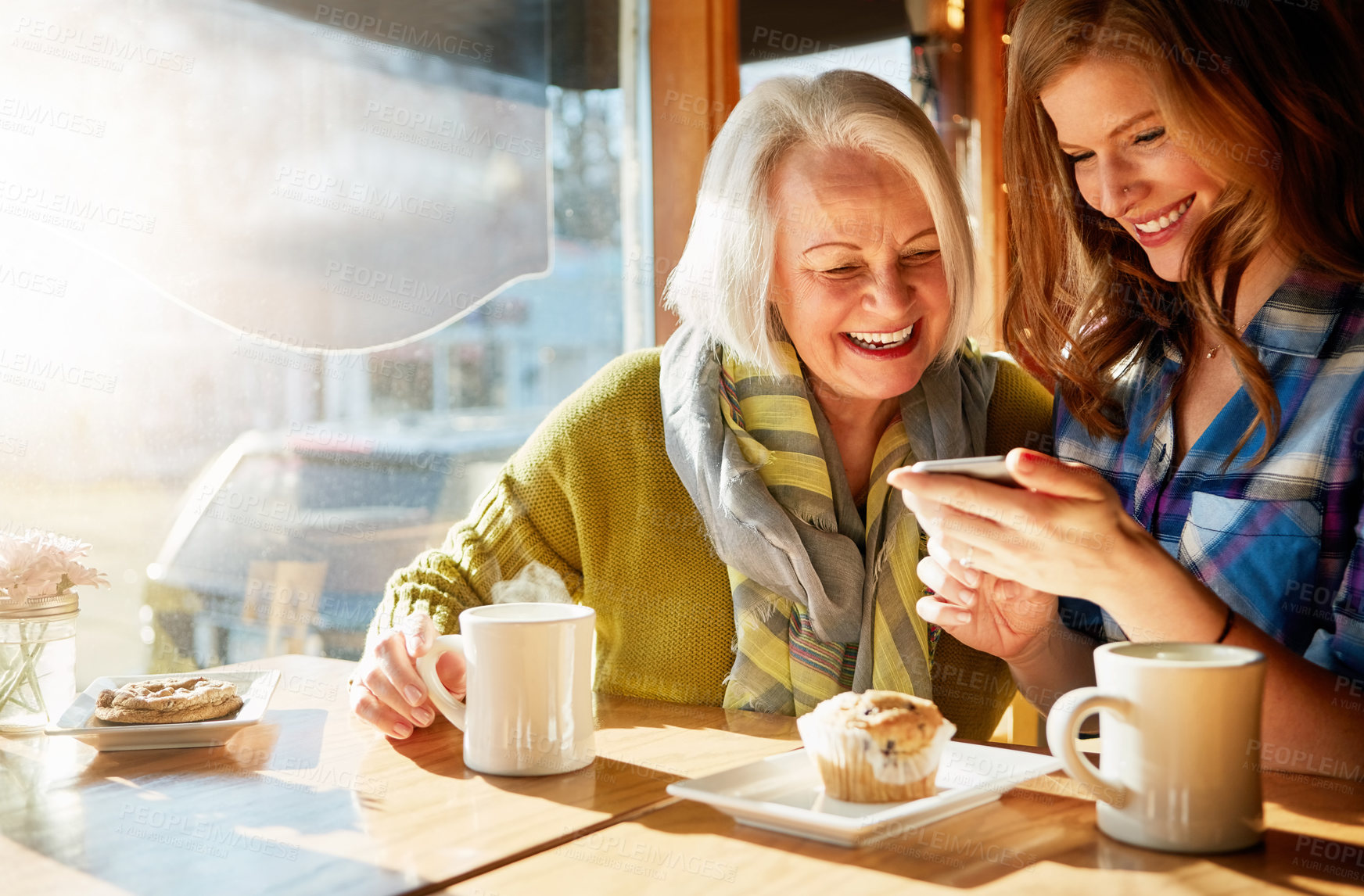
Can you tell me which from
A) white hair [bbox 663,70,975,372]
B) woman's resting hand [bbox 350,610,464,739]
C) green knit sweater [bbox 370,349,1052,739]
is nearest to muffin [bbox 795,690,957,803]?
woman's resting hand [bbox 350,610,464,739]

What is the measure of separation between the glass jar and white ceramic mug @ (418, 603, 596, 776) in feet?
1.73

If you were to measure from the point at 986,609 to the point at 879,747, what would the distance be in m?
0.52

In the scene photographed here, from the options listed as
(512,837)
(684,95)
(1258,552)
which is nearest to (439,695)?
(512,837)

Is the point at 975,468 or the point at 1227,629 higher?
the point at 975,468

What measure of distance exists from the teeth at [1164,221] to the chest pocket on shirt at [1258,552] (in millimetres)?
325

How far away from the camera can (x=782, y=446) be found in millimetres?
1685

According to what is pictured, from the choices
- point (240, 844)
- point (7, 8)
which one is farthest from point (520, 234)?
point (240, 844)

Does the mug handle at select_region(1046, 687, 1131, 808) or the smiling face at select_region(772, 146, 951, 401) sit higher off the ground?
the smiling face at select_region(772, 146, 951, 401)

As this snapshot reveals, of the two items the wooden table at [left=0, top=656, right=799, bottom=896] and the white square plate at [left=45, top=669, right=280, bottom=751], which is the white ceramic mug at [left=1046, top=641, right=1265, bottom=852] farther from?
the white square plate at [left=45, top=669, right=280, bottom=751]

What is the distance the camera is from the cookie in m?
1.21

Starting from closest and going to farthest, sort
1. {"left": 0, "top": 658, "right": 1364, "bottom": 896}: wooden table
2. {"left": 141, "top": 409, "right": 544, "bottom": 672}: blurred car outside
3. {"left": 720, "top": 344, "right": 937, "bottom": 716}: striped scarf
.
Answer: {"left": 0, "top": 658, "right": 1364, "bottom": 896}: wooden table
{"left": 720, "top": 344, "right": 937, "bottom": 716}: striped scarf
{"left": 141, "top": 409, "right": 544, "bottom": 672}: blurred car outside

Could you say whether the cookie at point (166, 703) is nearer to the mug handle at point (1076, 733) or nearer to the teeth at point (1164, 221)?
the mug handle at point (1076, 733)

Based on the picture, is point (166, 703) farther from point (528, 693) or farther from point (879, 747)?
point (879, 747)

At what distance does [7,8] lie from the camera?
1669mm
